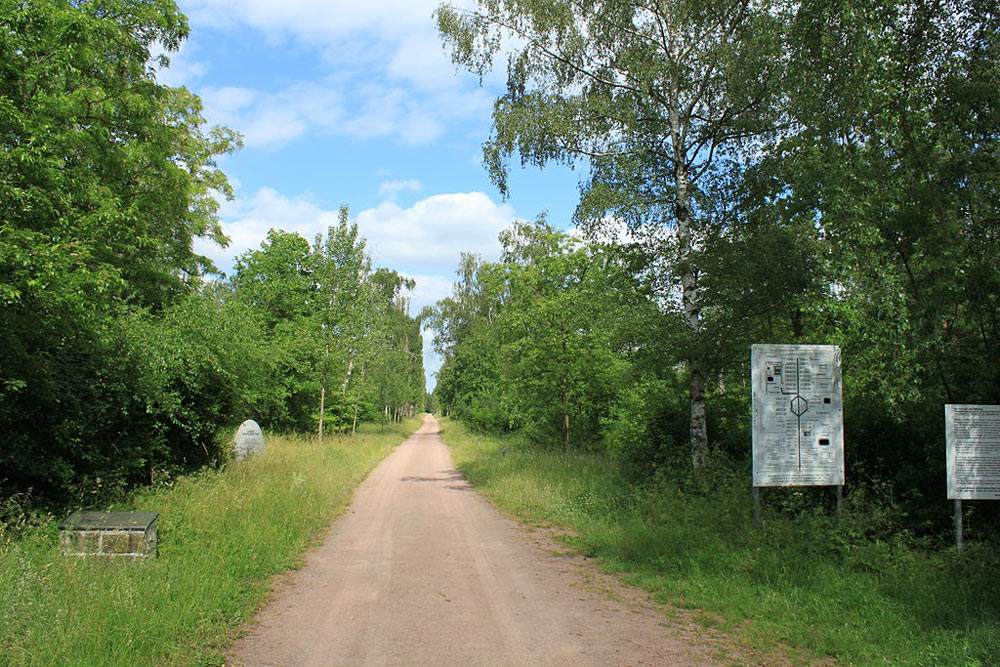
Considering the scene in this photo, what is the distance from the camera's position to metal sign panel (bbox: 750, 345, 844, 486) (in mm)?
9023

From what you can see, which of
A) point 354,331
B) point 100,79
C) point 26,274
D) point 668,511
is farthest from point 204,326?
point 354,331

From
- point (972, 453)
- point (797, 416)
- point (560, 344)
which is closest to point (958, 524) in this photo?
point (972, 453)

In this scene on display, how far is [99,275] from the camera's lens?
834cm

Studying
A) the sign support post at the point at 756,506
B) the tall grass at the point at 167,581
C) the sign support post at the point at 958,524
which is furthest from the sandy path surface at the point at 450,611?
the sign support post at the point at 958,524

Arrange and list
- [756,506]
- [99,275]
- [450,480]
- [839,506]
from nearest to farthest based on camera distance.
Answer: [99,275] < [839,506] < [756,506] < [450,480]

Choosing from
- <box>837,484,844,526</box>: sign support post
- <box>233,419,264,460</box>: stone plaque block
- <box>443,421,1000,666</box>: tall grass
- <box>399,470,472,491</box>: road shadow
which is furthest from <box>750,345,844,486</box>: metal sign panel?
<box>233,419,264,460</box>: stone plaque block

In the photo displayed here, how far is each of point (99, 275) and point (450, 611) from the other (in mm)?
5884

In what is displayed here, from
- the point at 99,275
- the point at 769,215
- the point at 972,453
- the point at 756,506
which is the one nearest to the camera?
the point at 972,453

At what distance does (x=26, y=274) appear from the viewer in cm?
720

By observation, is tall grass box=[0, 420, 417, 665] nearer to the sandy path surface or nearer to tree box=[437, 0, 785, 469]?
the sandy path surface

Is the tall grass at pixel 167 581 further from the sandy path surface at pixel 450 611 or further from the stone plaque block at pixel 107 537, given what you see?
the sandy path surface at pixel 450 611

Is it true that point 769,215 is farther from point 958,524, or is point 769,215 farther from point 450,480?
point 450,480

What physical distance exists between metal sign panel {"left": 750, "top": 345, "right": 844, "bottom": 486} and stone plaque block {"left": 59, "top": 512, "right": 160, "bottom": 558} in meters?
7.48

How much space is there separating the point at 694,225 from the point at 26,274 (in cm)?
1120
